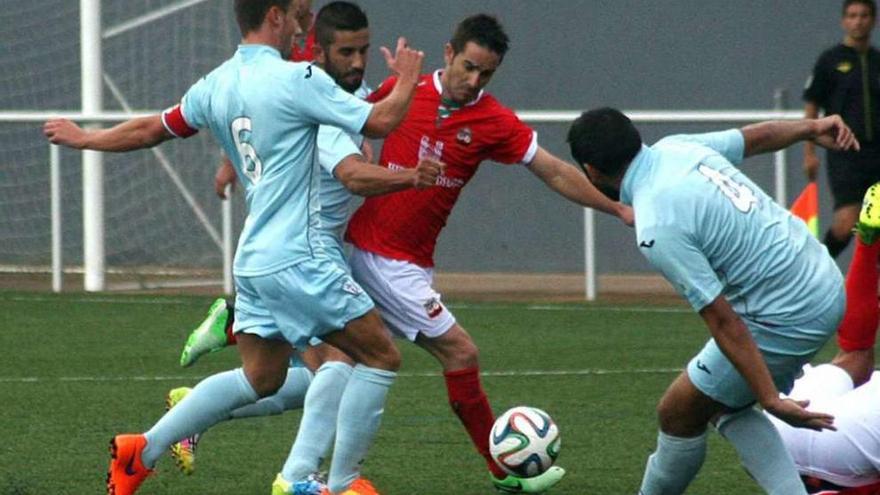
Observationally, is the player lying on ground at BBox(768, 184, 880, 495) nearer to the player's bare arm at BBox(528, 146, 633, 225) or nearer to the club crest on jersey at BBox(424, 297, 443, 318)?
the player's bare arm at BBox(528, 146, 633, 225)

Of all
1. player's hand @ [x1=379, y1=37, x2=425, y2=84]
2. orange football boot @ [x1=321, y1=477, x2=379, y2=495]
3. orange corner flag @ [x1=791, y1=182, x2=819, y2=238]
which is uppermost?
player's hand @ [x1=379, y1=37, x2=425, y2=84]

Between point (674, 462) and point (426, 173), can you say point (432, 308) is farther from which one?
point (674, 462)

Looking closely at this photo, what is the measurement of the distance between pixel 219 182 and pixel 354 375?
5.74 ft

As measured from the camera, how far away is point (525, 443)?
23.5ft

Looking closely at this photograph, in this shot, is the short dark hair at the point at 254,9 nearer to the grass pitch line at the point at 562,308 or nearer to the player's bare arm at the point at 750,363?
the player's bare arm at the point at 750,363

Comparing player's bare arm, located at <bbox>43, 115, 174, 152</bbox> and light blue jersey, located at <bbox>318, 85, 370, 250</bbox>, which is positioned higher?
player's bare arm, located at <bbox>43, 115, 174, 152</bbox>

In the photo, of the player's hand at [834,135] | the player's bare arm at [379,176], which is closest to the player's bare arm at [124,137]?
the player's bare arm at [379,176]

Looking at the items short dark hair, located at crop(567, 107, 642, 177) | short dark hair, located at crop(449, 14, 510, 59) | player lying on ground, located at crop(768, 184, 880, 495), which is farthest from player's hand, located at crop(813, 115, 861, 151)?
short dark hair, located at crop(449, 14, 510, 59)

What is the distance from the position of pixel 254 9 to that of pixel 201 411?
138cm

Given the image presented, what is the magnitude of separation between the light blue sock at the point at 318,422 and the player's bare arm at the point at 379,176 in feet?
2.46

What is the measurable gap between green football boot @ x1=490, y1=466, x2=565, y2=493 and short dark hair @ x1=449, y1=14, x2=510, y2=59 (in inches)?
60.9

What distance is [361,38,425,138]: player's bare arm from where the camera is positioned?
21.0ft

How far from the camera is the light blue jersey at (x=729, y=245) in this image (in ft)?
19.4

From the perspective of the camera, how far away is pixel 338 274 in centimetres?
660
